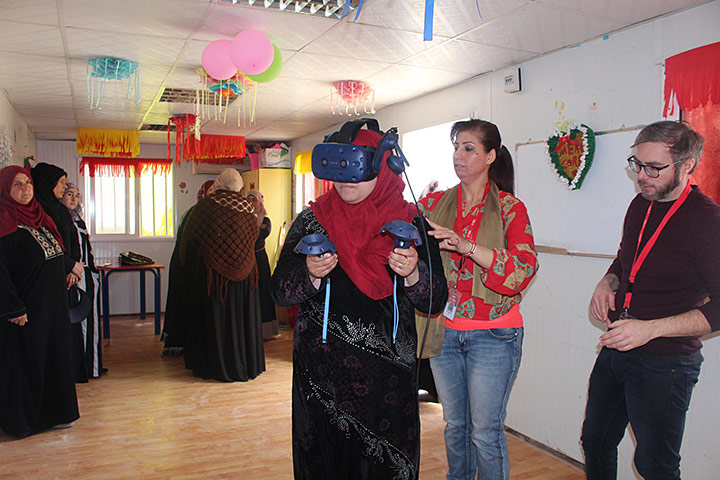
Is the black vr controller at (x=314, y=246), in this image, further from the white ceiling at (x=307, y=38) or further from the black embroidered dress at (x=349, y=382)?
the white ceiling at (x=307, y=38)

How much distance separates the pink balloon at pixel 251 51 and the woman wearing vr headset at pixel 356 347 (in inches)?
55.2

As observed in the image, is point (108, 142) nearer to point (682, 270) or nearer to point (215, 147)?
point (215, 147)

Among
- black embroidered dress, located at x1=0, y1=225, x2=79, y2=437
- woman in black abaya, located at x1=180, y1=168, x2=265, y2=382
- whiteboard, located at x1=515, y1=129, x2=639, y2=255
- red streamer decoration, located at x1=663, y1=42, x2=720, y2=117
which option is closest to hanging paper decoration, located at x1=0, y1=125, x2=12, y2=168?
black embroidered dress, located at x1=0, y1=225, x2=79, y2=437

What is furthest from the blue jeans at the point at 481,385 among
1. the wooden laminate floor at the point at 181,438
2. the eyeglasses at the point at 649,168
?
the wooden laminate floor at the point at 181,438

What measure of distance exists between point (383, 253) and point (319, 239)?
0.21 m

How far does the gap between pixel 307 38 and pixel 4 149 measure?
2.48 meters

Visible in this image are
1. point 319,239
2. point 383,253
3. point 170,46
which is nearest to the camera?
point 319,239

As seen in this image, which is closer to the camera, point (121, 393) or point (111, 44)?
point (111, 44)

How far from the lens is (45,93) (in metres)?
4.02

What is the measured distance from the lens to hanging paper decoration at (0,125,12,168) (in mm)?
3643

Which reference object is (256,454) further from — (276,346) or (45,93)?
(45,93)

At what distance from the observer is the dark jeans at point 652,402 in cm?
161

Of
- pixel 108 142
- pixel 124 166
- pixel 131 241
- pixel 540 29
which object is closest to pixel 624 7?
pixel 540 29

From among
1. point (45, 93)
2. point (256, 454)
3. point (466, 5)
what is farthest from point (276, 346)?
point (466, 5)
